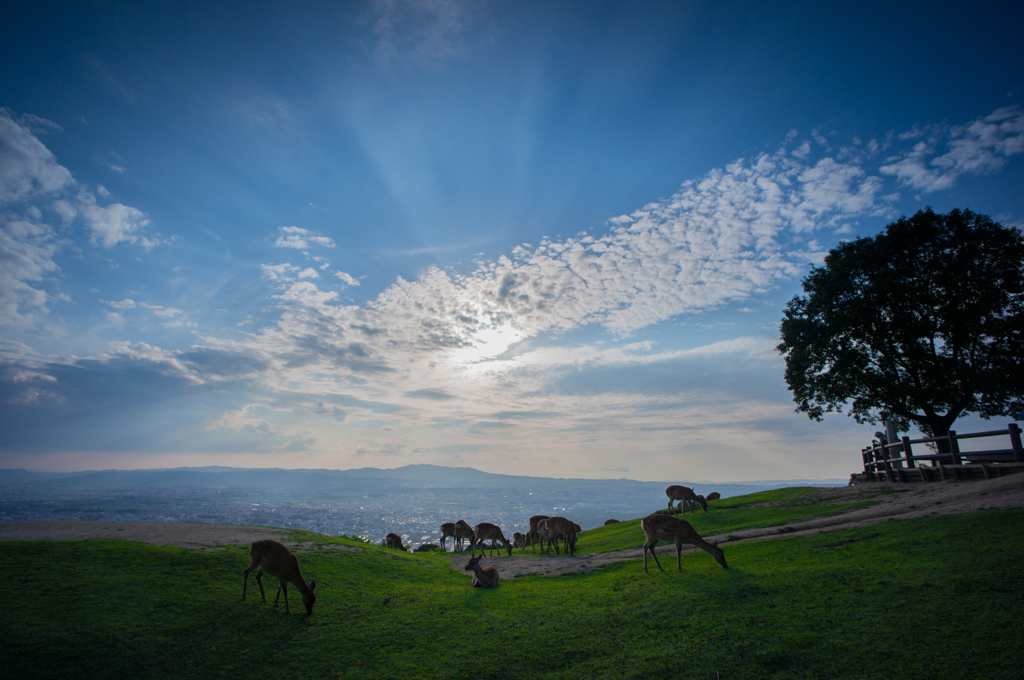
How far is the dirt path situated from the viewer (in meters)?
13.0

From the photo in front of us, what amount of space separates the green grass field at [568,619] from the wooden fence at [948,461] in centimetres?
A: 1276

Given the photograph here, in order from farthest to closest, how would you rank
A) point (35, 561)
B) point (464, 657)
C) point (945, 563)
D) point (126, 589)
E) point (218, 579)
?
point (218, 579)
point (35, 561)
point (126, 589)
point (945, 563)
point (464, 657)

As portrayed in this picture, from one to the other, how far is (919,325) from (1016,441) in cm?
888

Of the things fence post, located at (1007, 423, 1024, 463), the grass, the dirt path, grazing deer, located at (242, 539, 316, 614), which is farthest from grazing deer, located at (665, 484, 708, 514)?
grazing deer, located at (242, 539, 316, 614)

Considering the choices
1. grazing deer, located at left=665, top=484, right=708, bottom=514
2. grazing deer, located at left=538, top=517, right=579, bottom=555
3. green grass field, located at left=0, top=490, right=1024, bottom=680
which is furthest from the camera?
grazing deer, located at left=665, top=484, right=708, bottom=514

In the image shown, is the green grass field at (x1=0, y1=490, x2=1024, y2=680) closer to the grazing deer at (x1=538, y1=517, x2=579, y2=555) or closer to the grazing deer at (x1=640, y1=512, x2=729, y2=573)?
the grazing deer at (x1=640, y1=512, x2=729, y2=573)

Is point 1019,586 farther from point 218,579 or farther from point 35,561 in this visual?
point 35,561

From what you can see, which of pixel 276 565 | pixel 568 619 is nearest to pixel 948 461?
pixel 568 619

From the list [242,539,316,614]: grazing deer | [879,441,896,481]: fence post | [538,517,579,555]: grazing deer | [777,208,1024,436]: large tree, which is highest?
[777,208,1024,436]: large tree

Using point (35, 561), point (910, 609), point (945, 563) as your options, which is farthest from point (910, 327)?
point (35, 561)

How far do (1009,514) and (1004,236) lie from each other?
24757 mm

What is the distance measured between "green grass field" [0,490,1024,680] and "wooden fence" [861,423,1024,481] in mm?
12761

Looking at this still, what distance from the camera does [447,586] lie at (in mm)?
12875

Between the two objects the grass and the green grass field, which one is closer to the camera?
the green grass field
